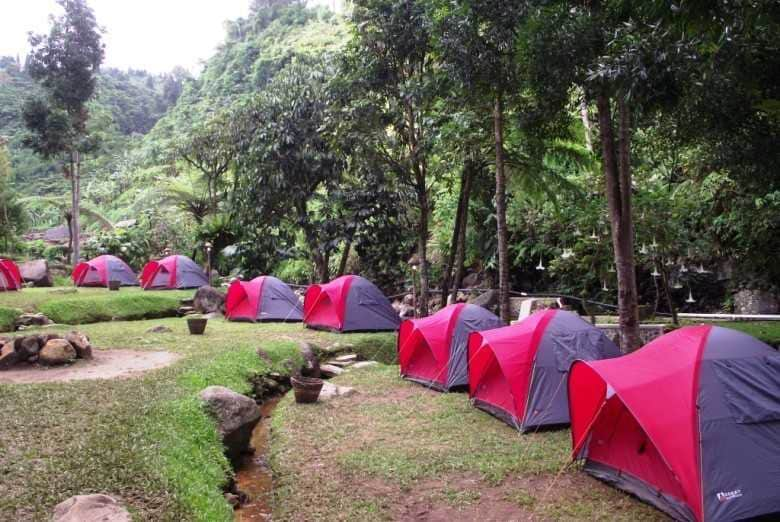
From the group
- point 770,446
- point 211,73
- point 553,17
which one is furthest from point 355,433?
point 211,73

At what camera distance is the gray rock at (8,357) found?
897 centimetres

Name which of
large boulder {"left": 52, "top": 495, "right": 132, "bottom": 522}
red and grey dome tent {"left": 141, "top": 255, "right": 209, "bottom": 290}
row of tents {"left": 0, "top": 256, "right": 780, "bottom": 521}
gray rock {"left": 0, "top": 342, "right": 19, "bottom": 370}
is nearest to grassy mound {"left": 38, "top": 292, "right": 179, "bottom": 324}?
red and grey dome tent {"left": 141, "top": 255, "right": 209, "bottom": 290}

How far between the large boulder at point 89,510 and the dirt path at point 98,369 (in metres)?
4.49

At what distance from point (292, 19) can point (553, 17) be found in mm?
52879

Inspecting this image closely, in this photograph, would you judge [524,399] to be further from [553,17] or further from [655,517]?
[553,17]

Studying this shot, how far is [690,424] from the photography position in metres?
5.04

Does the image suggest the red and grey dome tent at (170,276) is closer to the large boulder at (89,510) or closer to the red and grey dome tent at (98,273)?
the red and grey dome tent at (98,273)

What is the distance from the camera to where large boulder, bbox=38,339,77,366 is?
29.9 feet

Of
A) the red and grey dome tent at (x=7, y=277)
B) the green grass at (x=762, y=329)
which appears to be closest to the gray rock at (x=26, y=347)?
the red and grey dome tent at (x=7, y=277)

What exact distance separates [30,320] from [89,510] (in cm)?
1121

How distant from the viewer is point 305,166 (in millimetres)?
17984

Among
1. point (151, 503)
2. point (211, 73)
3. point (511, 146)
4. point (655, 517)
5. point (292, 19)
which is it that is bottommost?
point (655, 517)

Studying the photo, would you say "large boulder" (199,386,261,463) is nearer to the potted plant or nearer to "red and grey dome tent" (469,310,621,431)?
"red and grey dome tent" (469,310,621,431)

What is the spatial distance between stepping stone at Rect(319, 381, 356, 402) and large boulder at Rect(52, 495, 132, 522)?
504cm
